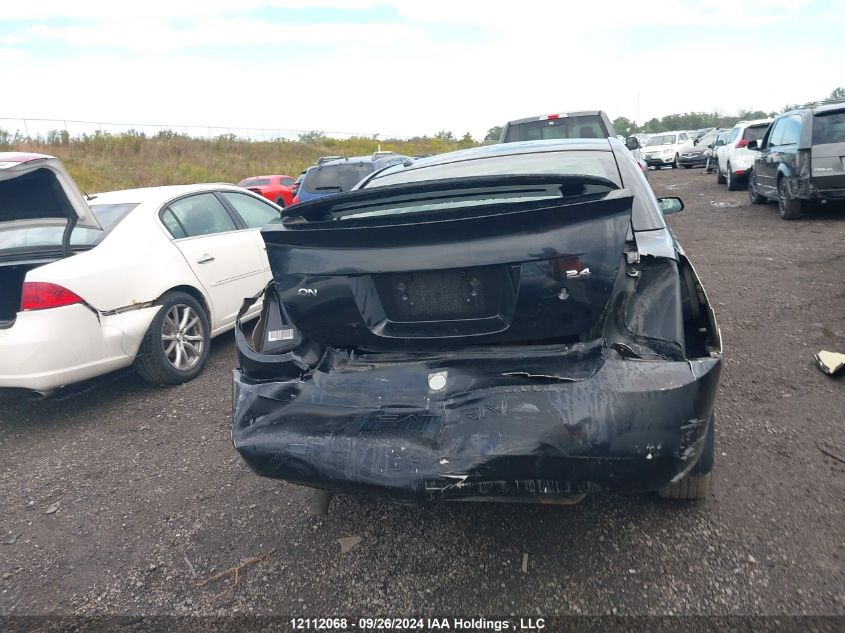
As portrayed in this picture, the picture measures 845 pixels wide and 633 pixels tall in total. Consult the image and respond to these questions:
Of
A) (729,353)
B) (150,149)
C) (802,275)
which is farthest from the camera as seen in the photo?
(150,149)

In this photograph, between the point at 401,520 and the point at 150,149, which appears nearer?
the point at 401,520

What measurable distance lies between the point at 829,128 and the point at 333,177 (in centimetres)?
760

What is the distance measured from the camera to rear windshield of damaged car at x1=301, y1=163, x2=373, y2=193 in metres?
10.5

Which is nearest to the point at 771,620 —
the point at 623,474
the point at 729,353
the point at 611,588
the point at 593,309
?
the point at 611,588

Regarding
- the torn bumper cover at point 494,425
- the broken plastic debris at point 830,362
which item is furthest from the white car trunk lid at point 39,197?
the broken plastic debris at point 830,362

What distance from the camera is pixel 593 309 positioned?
7.19ft

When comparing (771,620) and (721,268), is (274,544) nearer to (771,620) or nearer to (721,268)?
(771,620)

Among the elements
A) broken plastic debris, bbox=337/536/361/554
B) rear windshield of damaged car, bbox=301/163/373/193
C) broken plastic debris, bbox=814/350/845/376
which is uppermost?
rear windshield of damaged car, bbox=301/163/373/193

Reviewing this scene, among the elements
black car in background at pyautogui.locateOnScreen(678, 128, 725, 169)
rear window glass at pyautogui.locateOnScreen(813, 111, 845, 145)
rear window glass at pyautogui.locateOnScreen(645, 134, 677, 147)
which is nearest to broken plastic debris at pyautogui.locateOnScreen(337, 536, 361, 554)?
rear window glass at pyautogui.locateOnScreen(813, 111, 845, 145)

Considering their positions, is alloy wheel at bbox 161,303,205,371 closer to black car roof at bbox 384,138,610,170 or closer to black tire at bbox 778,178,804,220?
black car roof at bbox 384,138,610,170

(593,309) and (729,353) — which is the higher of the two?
(593,309)

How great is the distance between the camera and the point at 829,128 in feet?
30.0

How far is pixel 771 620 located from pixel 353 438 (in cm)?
154

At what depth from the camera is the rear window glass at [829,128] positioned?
905 centimetres
